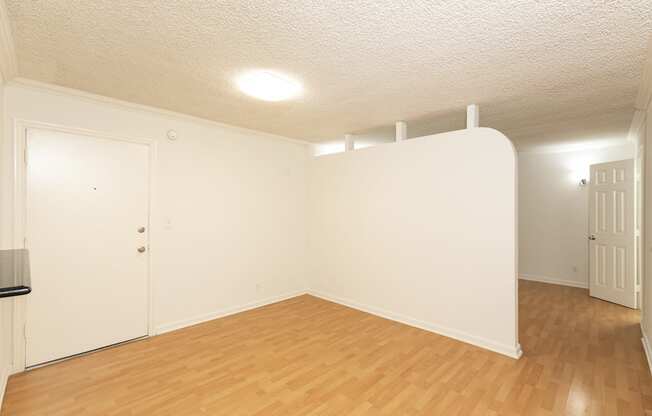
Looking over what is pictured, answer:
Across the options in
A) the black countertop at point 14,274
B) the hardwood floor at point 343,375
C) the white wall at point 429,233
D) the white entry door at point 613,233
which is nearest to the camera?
the black countertop at point 14,274

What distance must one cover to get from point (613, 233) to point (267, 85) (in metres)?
5.43

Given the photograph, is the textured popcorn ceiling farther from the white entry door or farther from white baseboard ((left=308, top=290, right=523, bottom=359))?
white baseboard ((left=308, top=290, right=523, bottom=359))

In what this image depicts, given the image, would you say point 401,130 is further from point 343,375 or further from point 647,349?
point 647,349

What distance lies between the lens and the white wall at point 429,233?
3092 mm

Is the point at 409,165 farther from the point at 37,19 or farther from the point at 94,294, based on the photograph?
the point at 94,294

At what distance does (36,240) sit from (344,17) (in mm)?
3207

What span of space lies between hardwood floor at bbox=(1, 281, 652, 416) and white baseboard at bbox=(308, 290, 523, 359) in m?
0.10

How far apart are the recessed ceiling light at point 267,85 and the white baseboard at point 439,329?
9.60ft

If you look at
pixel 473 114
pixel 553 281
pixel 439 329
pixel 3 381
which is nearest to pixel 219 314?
pixel 3 381

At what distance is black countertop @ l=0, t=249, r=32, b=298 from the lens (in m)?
1.08

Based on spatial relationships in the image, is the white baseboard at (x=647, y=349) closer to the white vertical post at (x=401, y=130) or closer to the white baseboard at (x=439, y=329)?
the white baseboard at (x=439, y=329)

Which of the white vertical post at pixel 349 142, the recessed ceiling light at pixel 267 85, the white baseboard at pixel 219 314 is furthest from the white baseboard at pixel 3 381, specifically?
the white vertical post at pixel 349 142

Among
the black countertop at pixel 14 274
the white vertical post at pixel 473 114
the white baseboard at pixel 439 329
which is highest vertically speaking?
the white vertical post at pixel 473 114

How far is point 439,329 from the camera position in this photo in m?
3.51
